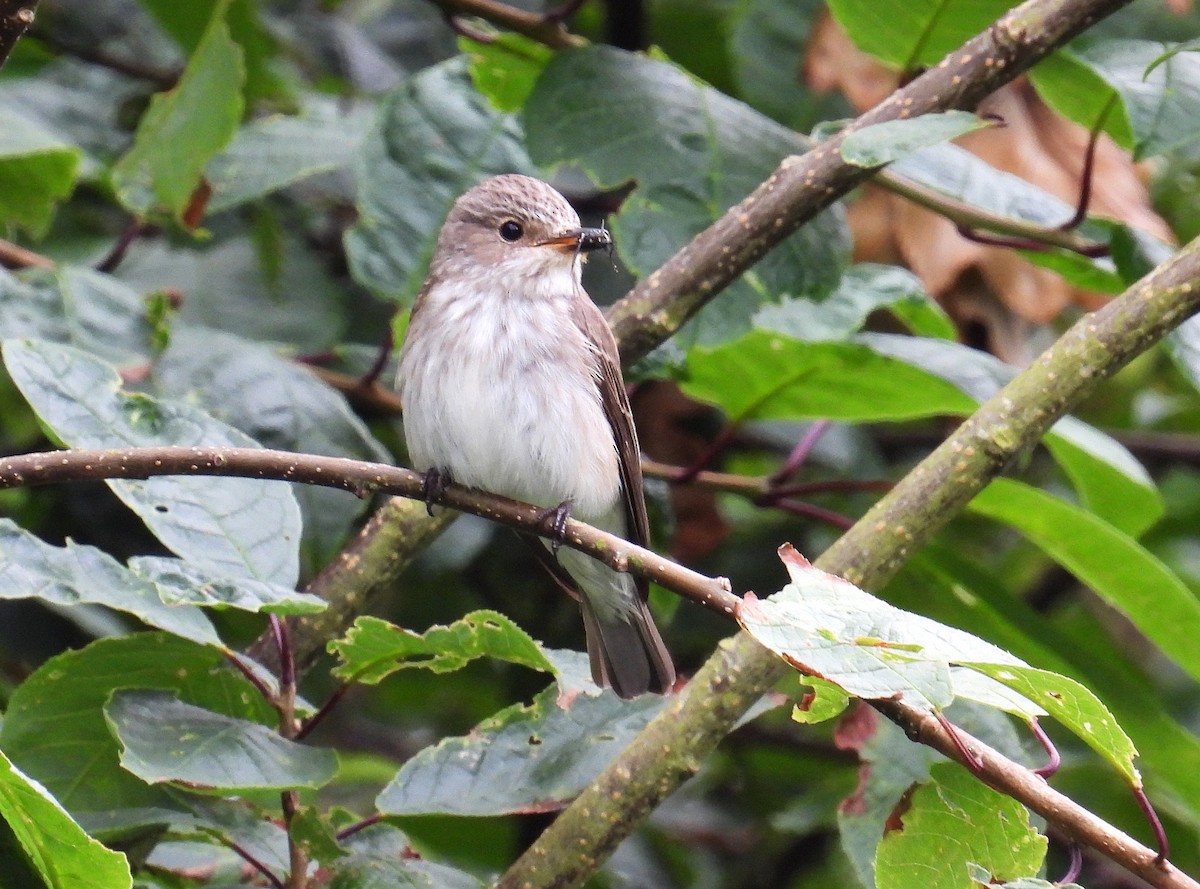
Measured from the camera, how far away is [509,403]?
144 inches

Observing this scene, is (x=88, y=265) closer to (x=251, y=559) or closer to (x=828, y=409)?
(x=251, y=559)

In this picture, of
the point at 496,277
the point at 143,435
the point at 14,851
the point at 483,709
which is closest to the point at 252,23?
the point at 496,277

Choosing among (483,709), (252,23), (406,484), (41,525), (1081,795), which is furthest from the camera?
(483,709)

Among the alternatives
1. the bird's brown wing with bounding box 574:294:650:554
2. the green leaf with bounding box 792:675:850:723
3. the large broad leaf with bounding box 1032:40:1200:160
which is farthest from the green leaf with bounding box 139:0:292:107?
the green leaf with bounding box 792:675:850:723

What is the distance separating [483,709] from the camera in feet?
18.6

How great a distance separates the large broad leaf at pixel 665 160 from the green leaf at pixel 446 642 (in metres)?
1.19

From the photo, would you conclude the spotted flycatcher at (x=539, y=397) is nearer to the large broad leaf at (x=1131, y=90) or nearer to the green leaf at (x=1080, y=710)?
the large broad leaf at (x=1131, y=90)

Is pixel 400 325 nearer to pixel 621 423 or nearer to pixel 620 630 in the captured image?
pixel 621 423

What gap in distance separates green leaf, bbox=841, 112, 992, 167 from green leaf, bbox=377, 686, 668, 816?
1211mm

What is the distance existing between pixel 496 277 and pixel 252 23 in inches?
59.0

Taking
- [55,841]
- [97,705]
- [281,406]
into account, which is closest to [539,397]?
[281,406]

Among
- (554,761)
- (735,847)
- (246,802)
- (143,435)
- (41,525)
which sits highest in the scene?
(143,435)

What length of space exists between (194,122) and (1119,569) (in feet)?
8.74

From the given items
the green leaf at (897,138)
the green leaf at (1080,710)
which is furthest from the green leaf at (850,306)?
the green leaf at (1080,710)
